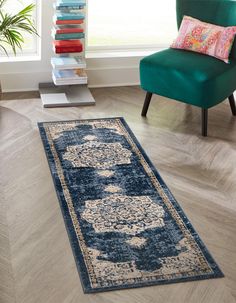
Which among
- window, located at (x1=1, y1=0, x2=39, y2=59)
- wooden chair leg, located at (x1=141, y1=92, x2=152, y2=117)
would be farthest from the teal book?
wooden chair leg, located at (x1=141, y1=92, x2=152, y2=117)

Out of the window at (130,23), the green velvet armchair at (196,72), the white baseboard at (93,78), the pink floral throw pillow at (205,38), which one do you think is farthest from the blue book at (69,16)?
the pink floral throw pillow at (205,38)

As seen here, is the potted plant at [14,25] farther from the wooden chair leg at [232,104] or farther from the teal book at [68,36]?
the wooden chair leg at [232,104]

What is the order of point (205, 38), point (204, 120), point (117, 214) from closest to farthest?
point (117, 214) < point (204, 120) < point (205, 38)

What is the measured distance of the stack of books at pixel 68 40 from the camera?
4934mm

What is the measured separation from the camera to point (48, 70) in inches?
209

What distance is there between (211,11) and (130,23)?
2.96ft

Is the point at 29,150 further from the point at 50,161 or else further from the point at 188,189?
the point at 188,189

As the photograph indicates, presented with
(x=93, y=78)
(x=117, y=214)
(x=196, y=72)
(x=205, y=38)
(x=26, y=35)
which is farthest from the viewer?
(x=93, y=78)

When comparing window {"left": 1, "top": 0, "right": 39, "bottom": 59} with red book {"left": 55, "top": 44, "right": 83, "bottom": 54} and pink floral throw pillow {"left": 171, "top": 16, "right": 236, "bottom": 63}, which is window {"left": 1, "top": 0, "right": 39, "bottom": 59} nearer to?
red book {"left": 55, "top": 44, "right": 83, "bottom": 54}

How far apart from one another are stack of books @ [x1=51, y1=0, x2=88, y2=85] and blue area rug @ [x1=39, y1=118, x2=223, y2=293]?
19.7 inches

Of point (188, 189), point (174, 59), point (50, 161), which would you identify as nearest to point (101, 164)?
point (50, 161)

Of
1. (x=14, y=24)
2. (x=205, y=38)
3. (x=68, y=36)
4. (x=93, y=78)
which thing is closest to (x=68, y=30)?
(x=68, y=36)

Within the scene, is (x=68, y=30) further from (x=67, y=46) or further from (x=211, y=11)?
(x=211, y=11)

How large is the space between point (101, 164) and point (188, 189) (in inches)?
24.5
